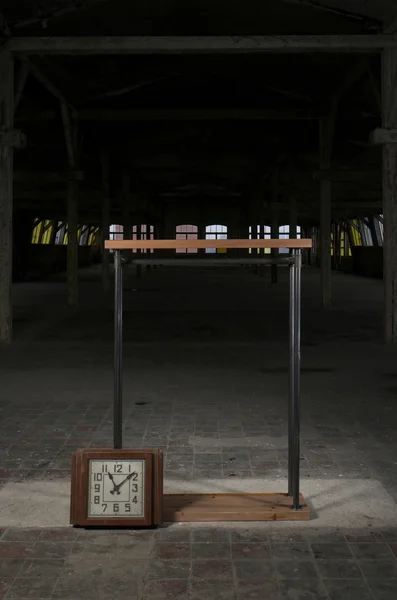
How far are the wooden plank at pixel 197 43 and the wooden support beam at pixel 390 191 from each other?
1.45 ft

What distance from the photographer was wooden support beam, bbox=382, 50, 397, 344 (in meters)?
11.9

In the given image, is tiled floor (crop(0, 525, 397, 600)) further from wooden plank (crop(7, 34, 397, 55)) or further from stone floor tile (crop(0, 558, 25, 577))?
wooden plank (crop(7, 34, 397, 55))

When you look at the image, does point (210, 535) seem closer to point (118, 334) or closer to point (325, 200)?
point (118, 334)

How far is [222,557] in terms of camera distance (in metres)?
3.85

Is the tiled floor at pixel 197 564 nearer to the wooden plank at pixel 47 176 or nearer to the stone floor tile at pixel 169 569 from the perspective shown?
the stone floor tile at pixel 169 569

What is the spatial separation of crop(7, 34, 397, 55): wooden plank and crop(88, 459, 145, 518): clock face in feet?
29.5

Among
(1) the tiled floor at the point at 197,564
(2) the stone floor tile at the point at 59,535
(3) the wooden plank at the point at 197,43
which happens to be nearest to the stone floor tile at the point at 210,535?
(1) the tiled floor at the point at 197,564

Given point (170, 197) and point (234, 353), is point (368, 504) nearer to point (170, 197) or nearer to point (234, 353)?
point (234, 353)

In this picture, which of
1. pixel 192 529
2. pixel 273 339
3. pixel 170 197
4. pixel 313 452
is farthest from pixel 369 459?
pixel 170 197

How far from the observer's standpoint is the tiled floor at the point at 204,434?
3.62 m

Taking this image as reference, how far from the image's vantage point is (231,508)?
4496 millimetres

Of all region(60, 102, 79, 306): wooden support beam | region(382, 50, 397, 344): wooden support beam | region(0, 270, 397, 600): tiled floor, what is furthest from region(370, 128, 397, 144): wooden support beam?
region(60, 102, 79, 306): wooden support beam

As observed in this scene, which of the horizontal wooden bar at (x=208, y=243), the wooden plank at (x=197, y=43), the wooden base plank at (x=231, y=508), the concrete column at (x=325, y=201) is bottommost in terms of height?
the wooden base plank at (x=231, y=508)

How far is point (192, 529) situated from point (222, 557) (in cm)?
44
